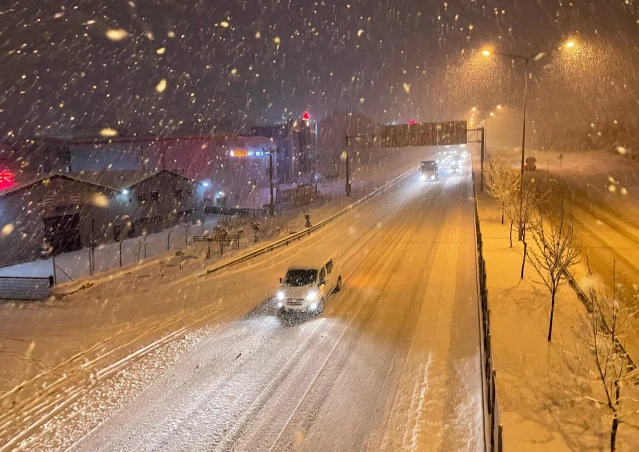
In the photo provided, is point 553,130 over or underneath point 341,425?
over

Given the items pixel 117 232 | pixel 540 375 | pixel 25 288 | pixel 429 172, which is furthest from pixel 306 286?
pixel 429 172

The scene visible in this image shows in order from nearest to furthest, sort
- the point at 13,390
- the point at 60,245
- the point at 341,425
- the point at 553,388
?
the point at 341,425 < the point at 553,388 < the point at 13,390 < the point at 60,245

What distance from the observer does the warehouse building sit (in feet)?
89.1

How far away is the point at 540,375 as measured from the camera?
10.4 meters

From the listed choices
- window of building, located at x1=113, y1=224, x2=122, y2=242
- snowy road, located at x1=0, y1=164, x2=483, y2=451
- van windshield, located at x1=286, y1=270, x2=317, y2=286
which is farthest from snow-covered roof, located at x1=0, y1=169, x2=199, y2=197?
van windshield, located at x1=286, y1=270, x2=317, y2=286

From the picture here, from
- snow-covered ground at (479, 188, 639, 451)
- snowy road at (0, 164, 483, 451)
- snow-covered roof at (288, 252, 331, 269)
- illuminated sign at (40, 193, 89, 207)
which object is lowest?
snowy road at (0, 164, 483, 451)

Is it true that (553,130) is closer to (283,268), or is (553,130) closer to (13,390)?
(283,268)

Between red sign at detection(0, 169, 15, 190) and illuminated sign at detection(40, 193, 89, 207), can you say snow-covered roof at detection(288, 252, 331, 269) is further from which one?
red sign at detection(0, 169, 15, 190)

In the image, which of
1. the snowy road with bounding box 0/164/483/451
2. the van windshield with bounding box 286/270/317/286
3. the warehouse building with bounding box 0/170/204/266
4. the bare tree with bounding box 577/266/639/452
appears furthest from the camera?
the warehouse building with bounding box 0/170/204/266

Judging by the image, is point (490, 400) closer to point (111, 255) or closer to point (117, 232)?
point (111, 255)

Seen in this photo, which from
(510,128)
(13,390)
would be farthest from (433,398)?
(510,128)

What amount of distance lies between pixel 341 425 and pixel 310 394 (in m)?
1.40

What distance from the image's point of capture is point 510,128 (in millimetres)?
144250

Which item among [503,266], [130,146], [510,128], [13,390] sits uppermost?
[510,128]
